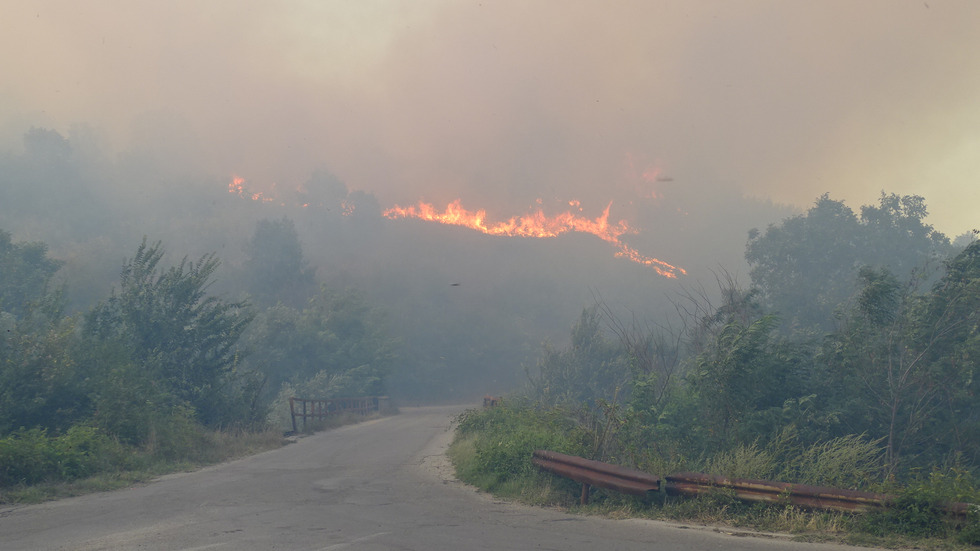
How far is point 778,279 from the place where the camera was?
48.5m

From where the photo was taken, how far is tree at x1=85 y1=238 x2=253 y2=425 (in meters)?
22.2

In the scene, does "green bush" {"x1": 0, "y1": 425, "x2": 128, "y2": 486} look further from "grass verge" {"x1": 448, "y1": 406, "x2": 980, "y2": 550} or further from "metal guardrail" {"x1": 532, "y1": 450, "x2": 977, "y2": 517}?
"metal guardrail" {"x1": 532, "y1": 450, "x2": 977, "y2": 517}

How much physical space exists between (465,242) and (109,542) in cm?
11193

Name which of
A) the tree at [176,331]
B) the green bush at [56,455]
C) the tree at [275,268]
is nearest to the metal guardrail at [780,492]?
the green bush at [56,455]

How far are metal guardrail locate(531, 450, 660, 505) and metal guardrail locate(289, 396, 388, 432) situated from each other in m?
18.7

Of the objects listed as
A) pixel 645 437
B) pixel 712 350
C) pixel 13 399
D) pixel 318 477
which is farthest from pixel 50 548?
pixel 712 350

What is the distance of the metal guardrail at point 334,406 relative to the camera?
A: 1152 inches

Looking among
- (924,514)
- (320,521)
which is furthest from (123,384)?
(924,514)

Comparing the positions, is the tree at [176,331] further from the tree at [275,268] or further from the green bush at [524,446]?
the tree at [275,268]

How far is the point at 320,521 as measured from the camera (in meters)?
8.85

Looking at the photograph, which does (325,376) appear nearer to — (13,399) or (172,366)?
(172,366)

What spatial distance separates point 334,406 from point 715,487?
29025mm

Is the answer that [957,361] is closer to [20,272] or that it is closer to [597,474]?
[597,474]

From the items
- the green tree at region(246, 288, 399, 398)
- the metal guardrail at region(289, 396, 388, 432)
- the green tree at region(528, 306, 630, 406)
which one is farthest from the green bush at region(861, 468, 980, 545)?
the green tree at region(246, 288, 399, 398)
